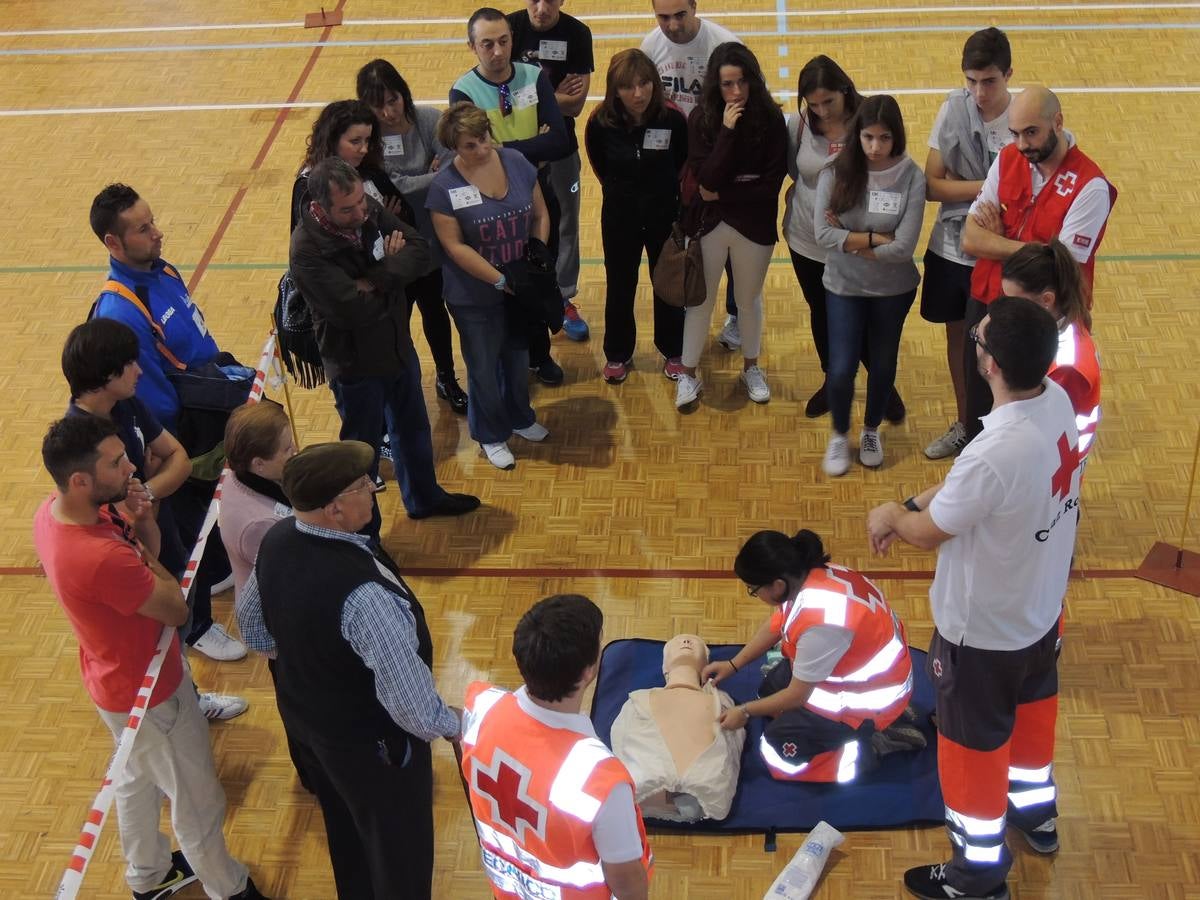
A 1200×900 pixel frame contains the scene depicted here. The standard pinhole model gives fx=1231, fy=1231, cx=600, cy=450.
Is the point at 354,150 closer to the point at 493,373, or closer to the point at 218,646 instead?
the point at 493,373

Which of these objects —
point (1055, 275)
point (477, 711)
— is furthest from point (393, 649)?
point (1055, 275)

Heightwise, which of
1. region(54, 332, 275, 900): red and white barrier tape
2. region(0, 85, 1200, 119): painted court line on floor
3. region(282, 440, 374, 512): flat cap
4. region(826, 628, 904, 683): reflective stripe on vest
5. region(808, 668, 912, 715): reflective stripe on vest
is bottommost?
region(0, 85, 1200, 119): painted court line on floor

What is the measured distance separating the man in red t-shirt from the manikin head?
1552mm

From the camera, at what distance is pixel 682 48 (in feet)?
19.2

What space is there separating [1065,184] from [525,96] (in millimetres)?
2482

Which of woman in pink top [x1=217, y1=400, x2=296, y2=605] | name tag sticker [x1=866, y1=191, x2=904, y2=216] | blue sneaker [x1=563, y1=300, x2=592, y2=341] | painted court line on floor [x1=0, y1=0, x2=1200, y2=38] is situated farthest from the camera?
painted court line on floor [x1=0, y1=0, x2=1200, y2=38]

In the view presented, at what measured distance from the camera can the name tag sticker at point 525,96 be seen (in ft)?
18.6

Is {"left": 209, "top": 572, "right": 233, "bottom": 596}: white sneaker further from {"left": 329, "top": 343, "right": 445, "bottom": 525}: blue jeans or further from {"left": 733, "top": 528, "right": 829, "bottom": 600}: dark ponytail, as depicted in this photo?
{"left": 733, "top": 528, "right": 829, "bottom": 600}: dark ponytail

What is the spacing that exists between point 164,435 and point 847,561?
2.68 m

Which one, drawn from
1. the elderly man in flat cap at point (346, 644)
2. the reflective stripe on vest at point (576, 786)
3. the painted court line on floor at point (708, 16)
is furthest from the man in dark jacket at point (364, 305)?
the painted court line on floor at point (708, 16)

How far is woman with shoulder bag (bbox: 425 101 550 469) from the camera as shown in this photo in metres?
4.97

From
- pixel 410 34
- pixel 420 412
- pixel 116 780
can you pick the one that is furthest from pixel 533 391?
pixel 410 34

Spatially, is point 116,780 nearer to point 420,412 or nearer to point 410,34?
point 420,412

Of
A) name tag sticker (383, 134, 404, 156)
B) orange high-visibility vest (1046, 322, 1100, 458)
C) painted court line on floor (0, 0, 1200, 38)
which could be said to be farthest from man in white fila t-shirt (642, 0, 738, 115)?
painted court line on floor (0, 0, 1200, 38)
